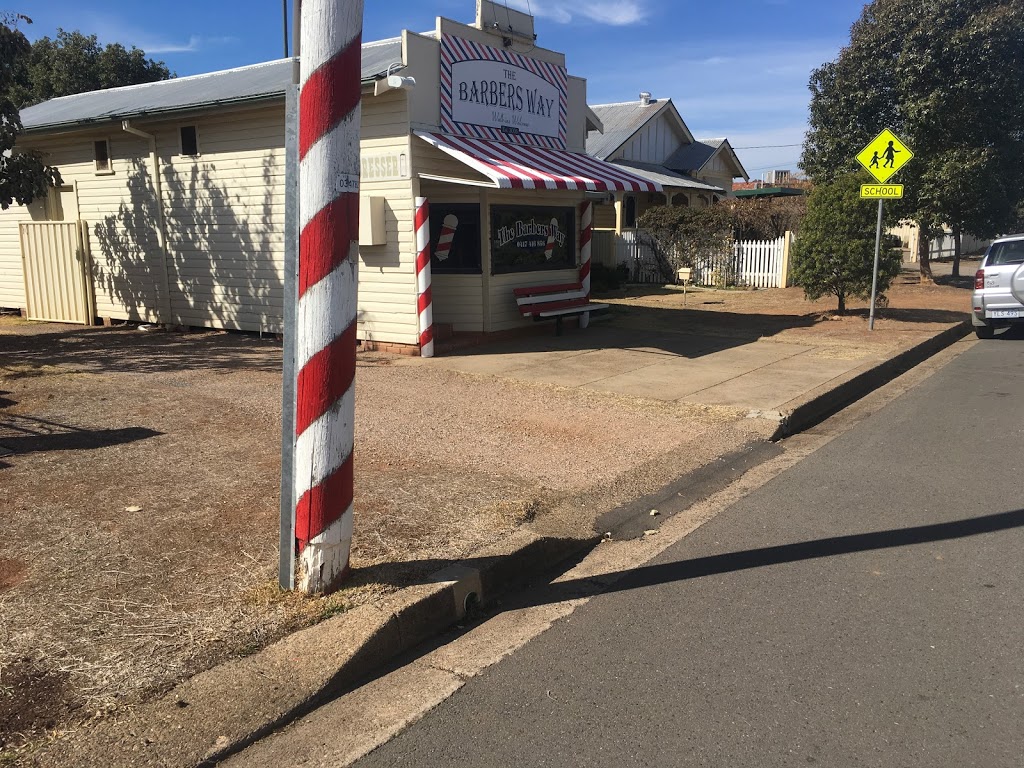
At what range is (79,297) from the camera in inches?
608

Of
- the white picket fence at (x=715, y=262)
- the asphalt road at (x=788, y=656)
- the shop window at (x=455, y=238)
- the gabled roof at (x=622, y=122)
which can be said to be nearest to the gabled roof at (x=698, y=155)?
the gabled roof at (x=622, y=122)

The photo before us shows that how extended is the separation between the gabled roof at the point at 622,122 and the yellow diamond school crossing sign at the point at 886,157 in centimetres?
1389

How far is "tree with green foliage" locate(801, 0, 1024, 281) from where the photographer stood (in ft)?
65.8

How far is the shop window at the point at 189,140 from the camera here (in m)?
13.2

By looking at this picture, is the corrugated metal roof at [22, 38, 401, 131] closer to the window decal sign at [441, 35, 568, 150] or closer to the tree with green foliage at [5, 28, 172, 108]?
the window decal sign at [441, 35, 568, 150]

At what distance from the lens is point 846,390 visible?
9422 millimetres

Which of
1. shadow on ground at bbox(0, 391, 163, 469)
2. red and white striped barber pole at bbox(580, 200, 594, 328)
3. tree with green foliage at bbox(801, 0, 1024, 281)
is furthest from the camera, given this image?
tree with green foliage at bbox(801, 0, 1024, 281)

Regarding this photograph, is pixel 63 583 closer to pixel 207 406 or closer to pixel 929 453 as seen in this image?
pixel 207 406

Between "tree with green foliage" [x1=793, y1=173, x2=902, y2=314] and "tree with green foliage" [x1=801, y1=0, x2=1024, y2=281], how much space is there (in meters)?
4.93

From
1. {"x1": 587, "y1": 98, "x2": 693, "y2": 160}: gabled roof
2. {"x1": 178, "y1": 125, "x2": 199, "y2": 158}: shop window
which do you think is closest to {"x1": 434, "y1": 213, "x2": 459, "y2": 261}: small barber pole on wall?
{"x1": 178, "y1": 125, "x2": 199, "y2": 158}: shop window

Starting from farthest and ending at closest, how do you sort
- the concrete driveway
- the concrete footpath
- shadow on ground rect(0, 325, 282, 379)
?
shadow on ground rect(0, 325, 282, 379) → the concrete driveway → the concrete footpath

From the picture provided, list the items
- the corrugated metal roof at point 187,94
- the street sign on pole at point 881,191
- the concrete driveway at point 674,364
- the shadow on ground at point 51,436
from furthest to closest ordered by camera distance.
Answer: the street sign on pole at point 881,191
the corrugated metal roof at point 187,94
the concrete driveway at point 674,364
the shadow on ground at point 51,436

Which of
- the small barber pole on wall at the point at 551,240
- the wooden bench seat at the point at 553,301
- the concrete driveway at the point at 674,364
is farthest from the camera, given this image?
the small barber pole on wall at the point at 551,240

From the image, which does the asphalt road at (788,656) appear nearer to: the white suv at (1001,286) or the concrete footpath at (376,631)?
the concrete footpath at (376,631)
